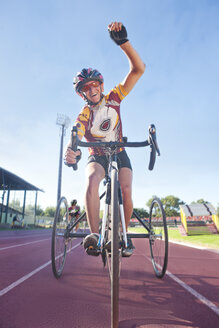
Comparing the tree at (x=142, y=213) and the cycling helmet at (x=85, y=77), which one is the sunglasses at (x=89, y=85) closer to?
the cycling helmet at (x=85, y=77)

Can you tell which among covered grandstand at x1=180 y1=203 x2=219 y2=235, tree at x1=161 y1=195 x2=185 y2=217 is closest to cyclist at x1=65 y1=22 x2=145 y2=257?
covered grandstand at x1=180 y1=203 x2=219 y2=235

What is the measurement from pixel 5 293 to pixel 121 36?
3.23 metres

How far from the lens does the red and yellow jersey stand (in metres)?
3.08

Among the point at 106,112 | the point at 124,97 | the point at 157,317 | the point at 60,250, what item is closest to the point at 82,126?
the point at 106,112

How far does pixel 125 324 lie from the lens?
1801 millimetres

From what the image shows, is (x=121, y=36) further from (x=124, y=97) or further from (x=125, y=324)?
(x=125, y=324)

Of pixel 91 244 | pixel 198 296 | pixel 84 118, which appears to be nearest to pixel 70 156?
pixel 84 118

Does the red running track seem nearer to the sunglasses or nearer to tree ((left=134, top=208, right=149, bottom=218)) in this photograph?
tree ((left=134, top=208, right=149, bottom=218))

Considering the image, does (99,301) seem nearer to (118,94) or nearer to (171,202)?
(118,94)

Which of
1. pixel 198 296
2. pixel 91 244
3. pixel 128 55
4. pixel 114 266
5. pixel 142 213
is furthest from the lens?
pixel 142 213

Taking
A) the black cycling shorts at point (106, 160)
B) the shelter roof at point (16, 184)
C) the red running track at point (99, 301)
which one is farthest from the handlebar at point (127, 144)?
the shelter roof at point (16, 184)

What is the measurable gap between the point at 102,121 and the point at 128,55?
36.0 inches

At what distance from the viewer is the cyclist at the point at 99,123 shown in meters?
2.67

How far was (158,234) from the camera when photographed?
3.06m
